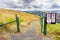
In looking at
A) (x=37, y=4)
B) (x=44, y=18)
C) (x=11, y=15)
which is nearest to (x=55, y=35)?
(x=44, y=18)

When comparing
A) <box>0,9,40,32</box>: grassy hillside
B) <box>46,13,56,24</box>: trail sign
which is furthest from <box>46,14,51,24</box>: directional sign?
<box>0,9,40,32</box>: grassy hillside

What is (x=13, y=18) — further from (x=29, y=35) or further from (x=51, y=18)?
(x=51, y=18)

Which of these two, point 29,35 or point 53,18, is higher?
point 53,18

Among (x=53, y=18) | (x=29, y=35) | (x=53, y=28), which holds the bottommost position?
(x=29, y=35)

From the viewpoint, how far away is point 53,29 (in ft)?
10.2

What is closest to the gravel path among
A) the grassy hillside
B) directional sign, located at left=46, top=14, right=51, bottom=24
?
the grassy hillside

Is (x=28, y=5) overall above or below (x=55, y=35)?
above

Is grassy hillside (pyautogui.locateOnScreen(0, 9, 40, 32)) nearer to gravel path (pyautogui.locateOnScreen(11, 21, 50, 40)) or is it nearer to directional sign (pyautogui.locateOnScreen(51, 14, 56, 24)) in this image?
gravel path (pyautogui.locateOnScreen(11, 21, 50, 40))

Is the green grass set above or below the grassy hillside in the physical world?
below

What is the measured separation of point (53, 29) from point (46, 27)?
0.11 meters

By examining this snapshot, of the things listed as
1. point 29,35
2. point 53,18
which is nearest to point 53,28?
point 53,18

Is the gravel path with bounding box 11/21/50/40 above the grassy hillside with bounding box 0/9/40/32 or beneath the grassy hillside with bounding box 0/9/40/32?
beneath

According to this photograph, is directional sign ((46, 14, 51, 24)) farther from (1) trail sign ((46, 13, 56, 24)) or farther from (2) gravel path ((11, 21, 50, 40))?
(2) gravel path ((11, 21, 50, 40))

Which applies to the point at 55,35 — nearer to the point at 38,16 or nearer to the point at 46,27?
the point at 46,27
